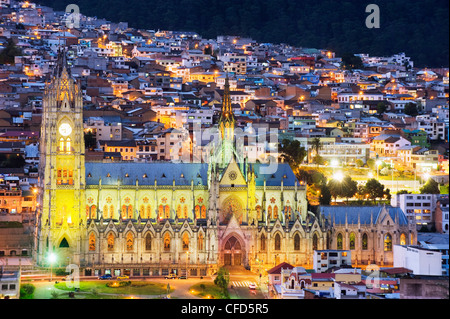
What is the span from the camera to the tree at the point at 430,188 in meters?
70.6

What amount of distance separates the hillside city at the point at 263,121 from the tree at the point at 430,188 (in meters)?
0.15

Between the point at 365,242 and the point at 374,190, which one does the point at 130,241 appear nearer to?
the point at 365,242

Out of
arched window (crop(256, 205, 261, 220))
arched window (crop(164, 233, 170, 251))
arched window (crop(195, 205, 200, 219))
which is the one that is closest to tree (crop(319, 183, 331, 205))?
arched window (crop(256, 205, 261, 220))

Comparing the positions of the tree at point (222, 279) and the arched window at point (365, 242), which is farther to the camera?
the arched window at point (365, 242)

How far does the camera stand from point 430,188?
7106 cm

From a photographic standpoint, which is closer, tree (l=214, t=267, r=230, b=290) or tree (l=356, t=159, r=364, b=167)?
tree (l=214, t=267, r=230, b=290)

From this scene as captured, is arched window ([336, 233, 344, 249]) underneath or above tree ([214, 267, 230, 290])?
above

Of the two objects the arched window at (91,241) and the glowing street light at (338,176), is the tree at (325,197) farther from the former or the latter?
the arched window at (91,241)

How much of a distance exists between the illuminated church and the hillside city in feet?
5.18

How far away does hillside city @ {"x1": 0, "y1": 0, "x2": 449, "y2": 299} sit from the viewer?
50.3m

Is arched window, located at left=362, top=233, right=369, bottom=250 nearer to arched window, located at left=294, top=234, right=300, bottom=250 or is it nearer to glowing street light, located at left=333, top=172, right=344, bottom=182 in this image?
arched window, located at left=294, top=234, right=300, bottom=250

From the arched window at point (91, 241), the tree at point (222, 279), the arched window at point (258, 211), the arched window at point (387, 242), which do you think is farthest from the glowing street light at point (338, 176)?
the arched window at point (91, 241)

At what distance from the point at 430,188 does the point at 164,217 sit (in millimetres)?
24562
